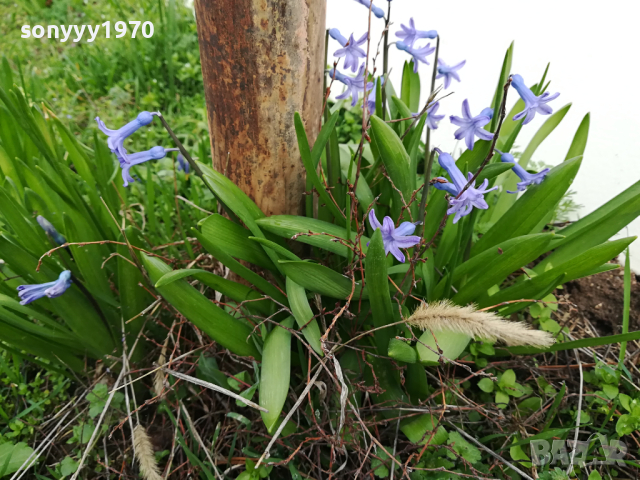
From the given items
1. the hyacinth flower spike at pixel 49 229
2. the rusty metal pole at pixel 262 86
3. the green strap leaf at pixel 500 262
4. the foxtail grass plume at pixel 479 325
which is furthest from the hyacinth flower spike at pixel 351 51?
the hyacinth flower spike at pixel 49 229

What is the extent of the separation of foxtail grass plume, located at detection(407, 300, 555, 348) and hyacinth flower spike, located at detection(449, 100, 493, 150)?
0.51 metres

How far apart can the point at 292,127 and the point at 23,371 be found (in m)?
1.46

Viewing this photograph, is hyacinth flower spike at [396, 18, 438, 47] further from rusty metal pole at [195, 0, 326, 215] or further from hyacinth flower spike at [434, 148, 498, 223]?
hyacinth flower spike at [434, 148, 498, 223]

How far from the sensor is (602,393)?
4.87ft

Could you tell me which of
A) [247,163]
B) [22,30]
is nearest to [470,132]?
[247,163]

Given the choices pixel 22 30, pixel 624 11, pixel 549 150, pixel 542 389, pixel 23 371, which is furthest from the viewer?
pixel 22 30

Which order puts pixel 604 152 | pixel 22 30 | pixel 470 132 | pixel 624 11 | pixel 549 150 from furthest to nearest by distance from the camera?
pixel 22 30 → pixel 549 150 → pixel 604 152 → pixel 624 11 → pixel 470 132

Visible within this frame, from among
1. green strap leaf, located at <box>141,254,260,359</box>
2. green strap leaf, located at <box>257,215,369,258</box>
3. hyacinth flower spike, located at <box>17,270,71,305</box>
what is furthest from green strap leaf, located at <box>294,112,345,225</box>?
hyacinth flower spike, located at <box>17,270,71,305</box>

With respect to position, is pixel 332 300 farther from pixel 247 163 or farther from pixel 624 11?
pixel 624 11

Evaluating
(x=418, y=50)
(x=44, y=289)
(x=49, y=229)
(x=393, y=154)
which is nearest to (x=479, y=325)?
(x=393, y=154)

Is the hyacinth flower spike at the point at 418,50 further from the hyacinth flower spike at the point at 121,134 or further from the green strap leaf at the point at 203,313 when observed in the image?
the green strap leaf at the point at 203,313

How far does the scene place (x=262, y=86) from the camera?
1230 millimetres

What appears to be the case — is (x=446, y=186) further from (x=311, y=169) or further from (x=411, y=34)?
(x=411, y=34)

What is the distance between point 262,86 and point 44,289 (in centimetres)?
85
